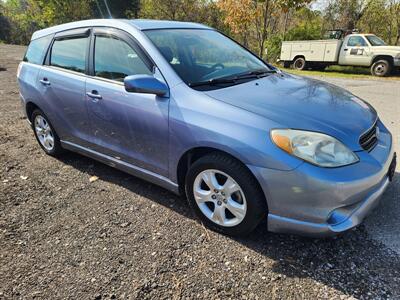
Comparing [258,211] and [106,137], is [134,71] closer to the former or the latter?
[106,137]

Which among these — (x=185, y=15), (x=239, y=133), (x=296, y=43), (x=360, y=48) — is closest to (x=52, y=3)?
(x=185, y=15)

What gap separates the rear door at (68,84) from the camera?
3.59 metres

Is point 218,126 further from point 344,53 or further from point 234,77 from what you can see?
point 344,53

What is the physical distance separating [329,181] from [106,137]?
88.2 inches

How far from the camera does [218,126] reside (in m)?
2.51


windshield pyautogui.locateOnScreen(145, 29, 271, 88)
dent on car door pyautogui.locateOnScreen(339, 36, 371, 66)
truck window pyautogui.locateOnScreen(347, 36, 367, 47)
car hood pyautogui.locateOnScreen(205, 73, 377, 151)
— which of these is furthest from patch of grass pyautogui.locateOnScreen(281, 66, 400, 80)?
car hood pyautogui.locateOnScreen(205, 73, 377, 151)

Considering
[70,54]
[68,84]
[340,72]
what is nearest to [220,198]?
[68,84]

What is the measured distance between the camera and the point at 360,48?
48.7 feet

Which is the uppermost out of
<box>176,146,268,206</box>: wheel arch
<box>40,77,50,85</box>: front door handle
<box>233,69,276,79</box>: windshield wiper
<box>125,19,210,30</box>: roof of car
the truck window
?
<box>125,19,210,30</box>: roof of car

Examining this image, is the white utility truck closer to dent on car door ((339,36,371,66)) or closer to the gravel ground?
dent on car door ((339,36,371,66))

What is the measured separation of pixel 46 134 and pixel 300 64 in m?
15.6

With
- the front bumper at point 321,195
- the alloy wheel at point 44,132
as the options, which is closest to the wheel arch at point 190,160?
the front bumper at point 321,195

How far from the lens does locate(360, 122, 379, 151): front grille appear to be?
2520 millimetres

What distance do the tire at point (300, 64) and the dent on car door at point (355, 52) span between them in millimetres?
2029
